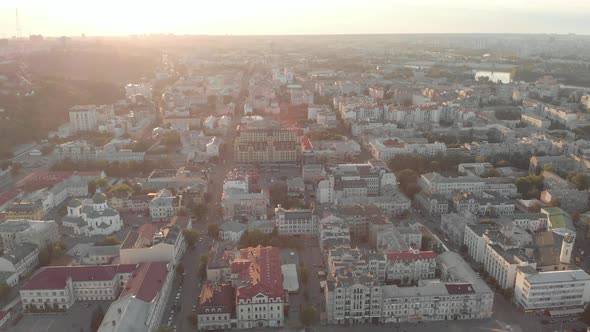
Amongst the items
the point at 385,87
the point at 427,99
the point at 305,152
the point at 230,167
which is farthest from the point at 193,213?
the point at 385,87

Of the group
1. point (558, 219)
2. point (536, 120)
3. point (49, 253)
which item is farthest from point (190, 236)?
point (536, 120)

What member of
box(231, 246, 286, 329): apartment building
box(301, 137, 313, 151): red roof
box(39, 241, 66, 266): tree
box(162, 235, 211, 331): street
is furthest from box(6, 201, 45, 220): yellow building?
box(301, 137, 313, 151): red roof

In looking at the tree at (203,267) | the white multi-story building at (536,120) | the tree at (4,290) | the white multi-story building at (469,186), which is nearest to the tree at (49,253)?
the tree at (4,290)

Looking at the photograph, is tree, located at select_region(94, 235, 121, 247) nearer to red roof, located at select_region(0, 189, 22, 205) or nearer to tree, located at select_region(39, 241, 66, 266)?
tree, located at select_region(39, 241, 66, 266)

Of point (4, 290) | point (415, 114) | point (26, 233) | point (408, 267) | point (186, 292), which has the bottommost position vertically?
point (186, 292)

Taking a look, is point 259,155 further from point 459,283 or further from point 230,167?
point 459,283

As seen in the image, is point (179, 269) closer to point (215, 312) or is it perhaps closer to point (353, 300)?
point (215, 312)
